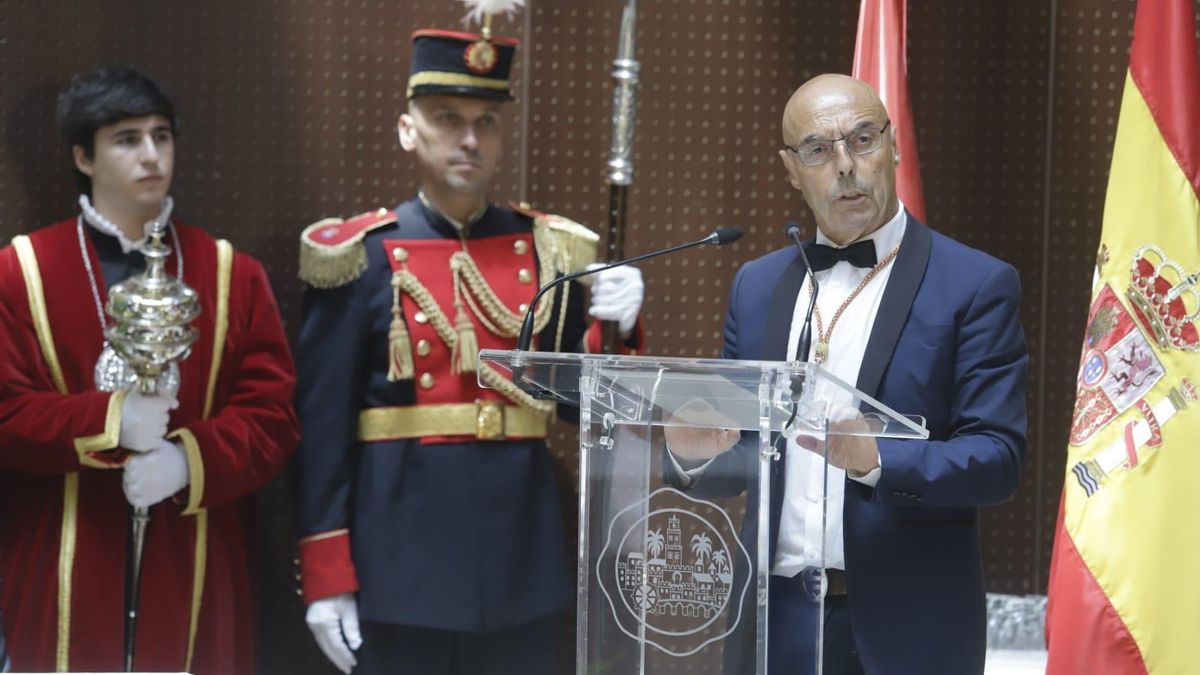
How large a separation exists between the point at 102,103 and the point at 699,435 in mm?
1856

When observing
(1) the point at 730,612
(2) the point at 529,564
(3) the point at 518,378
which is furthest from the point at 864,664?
(2) the point at 529,564

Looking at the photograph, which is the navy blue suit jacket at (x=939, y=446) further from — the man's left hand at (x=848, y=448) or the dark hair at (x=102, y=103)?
the dark hair at (x=102, y=103)

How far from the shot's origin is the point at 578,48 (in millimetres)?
3895

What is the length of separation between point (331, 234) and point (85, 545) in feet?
2.66

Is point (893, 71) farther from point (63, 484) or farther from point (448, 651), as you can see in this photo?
point (63, 484)

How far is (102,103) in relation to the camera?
3.29m

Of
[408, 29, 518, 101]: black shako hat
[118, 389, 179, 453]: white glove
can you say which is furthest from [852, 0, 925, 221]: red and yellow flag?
[118, 389, 179, 453]: white glove

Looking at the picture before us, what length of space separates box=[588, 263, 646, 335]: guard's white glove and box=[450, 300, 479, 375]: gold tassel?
0.26 metres

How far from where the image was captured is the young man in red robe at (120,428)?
10.1 ft

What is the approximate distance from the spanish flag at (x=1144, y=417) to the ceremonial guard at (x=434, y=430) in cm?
98

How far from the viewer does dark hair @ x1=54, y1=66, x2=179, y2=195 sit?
10.8 ft

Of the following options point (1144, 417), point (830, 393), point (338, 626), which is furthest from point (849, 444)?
point (338, 626)

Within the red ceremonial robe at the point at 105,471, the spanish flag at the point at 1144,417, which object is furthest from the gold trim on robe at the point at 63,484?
the spanish flag at the point at 1144,417

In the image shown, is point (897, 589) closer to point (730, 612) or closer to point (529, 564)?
point (730, 612)
